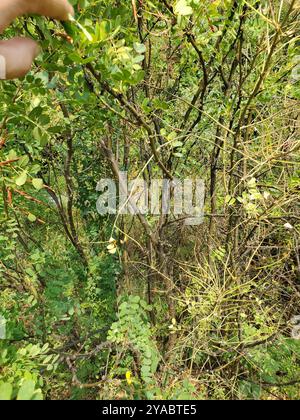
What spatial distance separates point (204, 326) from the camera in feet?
5.06

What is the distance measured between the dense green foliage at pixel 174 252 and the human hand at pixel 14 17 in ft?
2.07

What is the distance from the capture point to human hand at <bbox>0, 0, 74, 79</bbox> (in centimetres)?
51

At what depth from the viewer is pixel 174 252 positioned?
183cm
